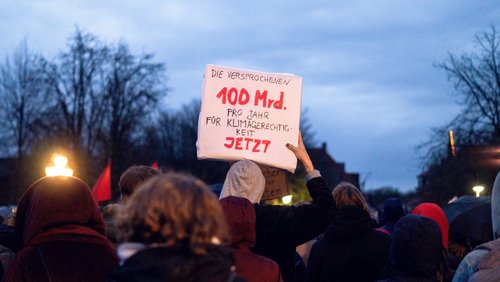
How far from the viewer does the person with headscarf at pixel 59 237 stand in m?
4.55

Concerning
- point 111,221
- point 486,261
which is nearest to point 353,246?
point 111,221

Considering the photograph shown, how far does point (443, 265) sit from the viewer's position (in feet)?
17.8

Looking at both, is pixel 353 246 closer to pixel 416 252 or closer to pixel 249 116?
pixel 249 116

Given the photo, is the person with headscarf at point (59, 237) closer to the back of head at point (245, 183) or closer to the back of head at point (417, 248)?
the back of head at point (245, 183)

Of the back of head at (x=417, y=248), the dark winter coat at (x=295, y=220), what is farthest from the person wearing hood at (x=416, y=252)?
the dark winter coat at (x=295, y=220)

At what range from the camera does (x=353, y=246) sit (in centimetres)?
659

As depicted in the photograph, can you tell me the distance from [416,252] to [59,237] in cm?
201

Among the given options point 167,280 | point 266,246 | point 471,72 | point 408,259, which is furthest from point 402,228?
point 471,72

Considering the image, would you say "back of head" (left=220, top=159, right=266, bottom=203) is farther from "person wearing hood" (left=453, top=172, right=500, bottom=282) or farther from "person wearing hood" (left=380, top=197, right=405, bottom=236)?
"person wearing hood" (left=380, top=197, right=405, bottom=236)

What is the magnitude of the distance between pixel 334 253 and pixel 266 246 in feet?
4.06

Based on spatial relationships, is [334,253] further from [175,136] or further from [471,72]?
[175,136]

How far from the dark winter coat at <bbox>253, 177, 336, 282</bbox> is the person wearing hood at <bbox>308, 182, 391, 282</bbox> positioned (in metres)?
1.14

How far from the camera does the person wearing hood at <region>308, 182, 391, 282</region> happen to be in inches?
257

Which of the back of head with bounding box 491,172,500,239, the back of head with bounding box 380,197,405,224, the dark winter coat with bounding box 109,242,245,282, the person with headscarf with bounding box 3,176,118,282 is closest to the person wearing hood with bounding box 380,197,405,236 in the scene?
the back of head with bounding box 380,197,405,224
